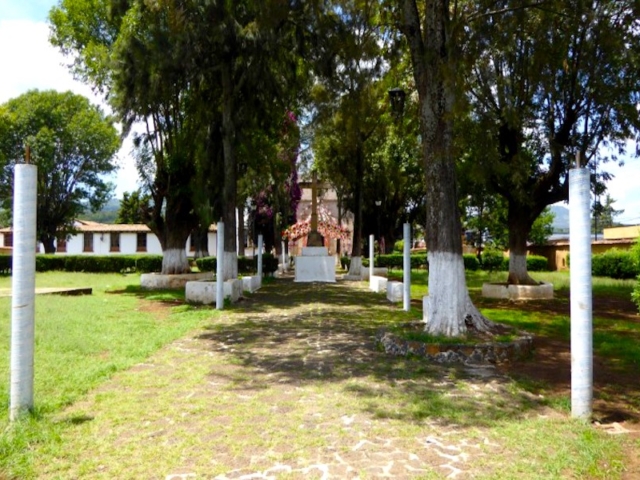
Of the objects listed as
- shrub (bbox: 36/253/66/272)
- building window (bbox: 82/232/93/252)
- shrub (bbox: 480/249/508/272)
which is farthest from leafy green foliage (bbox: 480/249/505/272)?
building window (bbox: 82/232/93/252)

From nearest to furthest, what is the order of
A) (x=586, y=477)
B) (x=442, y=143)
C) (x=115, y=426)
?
(x=586, y=477) → (x=115, y=426) → (x=442, y=143)

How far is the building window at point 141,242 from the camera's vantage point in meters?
45.8

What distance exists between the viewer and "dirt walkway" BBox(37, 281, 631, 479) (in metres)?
3.40

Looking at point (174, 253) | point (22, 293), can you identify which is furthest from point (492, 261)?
point (22, 293)

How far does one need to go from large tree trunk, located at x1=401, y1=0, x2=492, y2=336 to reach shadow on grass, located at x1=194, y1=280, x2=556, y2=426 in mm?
1075

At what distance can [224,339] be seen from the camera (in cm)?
813

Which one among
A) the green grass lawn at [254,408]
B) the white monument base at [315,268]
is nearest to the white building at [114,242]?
the white monument base at [315,268]

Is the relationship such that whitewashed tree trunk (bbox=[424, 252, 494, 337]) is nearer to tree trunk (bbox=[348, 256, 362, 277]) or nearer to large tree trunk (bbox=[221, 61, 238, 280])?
large tree trunk (bbox=[221, 61, 238, 280])

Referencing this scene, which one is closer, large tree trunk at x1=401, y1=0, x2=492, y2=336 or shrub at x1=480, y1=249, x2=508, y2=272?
large tree trunk at x1=401, y1=0, x2=492, y2=336

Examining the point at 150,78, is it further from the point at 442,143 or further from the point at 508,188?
the point at 508,188

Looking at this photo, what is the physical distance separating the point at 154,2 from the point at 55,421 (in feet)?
31.4

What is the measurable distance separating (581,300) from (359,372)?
2.61m

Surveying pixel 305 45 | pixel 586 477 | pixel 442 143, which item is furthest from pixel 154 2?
pixel 586 477

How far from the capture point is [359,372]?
19.7ft
